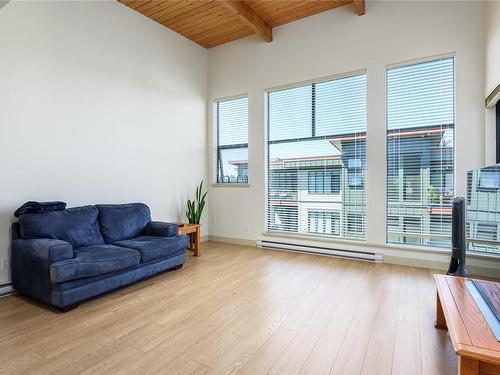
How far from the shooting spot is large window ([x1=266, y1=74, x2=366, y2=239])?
4.09 meters

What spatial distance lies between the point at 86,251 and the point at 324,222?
324cm

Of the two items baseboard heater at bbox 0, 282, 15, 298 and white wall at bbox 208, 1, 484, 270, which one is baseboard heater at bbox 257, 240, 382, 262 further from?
baseboard heater at bbox 0, 282, 15, 298

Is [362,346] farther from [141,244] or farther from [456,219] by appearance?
[141,244]

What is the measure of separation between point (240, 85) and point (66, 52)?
106 inches

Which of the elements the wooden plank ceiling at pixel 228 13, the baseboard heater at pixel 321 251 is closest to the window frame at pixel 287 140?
the baseboard heater at pixel 321 251

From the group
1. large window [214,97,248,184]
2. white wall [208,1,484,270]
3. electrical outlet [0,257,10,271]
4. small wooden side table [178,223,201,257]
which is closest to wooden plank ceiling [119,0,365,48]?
white wall [208,1,484,270]

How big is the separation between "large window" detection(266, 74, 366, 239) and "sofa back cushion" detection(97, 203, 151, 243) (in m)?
2.14

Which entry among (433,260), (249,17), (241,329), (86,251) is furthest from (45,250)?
(433,260)

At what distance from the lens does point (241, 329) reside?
2.13 metres

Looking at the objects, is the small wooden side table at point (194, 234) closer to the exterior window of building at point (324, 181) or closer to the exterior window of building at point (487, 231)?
the exterior window of building at point (324, 181)

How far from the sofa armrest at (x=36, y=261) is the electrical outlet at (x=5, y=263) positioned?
0.11 m

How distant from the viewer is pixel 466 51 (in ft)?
10.9

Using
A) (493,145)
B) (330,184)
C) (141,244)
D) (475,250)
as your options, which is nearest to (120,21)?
(141,244)

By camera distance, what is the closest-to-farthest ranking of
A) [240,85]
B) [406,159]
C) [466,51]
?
[466,51], [406,159], [240,85]
